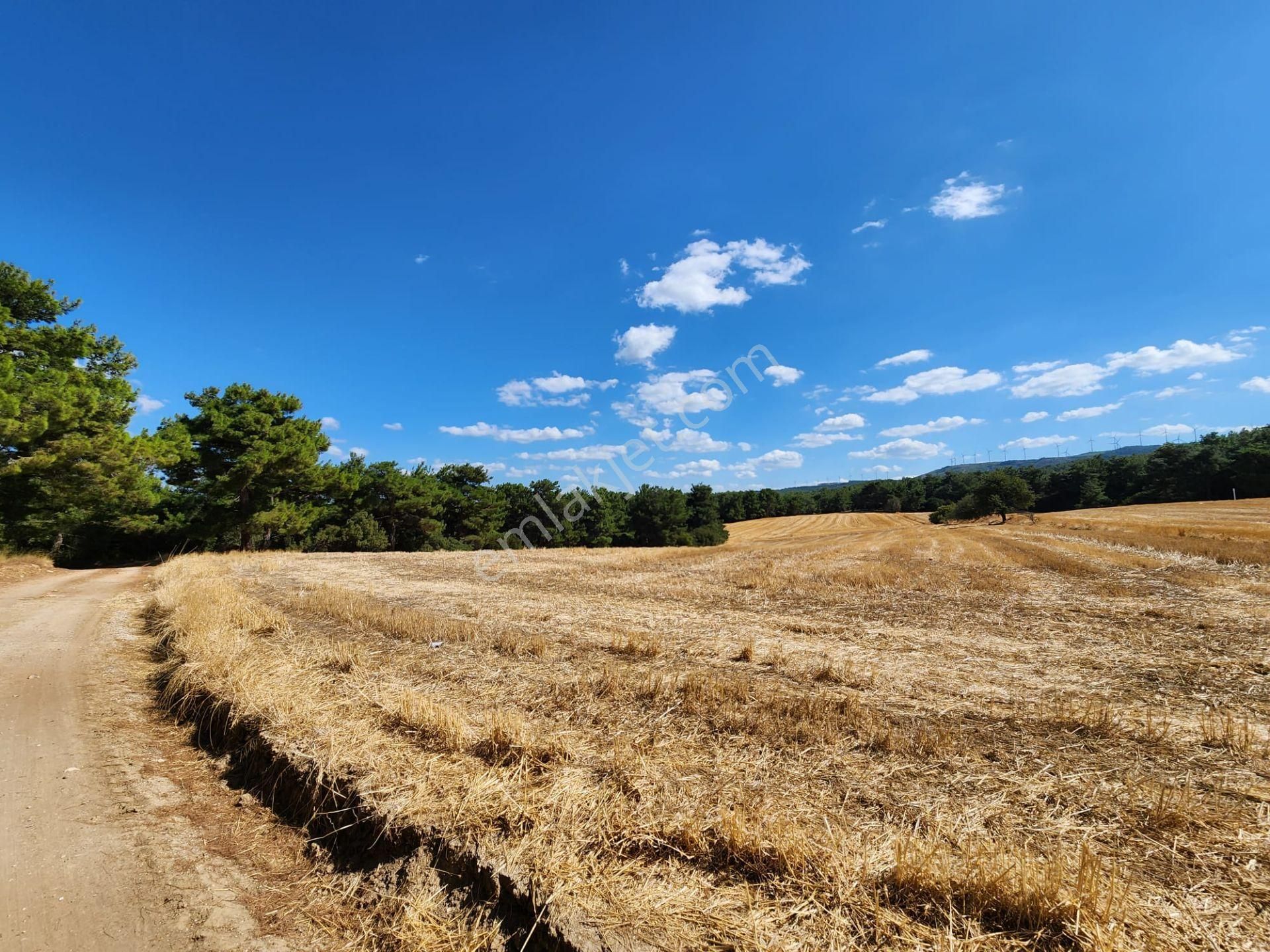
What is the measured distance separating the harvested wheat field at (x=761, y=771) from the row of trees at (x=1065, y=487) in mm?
74849

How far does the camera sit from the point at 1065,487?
96.1 m

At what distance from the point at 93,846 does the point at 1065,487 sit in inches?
4954

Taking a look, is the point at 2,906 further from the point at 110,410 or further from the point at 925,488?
the point at 925,488

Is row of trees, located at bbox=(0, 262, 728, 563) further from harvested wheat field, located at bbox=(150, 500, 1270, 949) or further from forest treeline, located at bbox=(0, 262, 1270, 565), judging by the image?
harvested wheat field, located at bbox=(150, 500, 1270, 949)

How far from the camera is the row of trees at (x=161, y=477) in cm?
2094

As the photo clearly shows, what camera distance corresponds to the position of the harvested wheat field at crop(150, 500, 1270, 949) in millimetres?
2568

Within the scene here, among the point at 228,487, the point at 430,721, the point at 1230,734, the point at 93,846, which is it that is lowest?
the point at 1230,734

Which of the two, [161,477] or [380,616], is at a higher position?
[161,477]

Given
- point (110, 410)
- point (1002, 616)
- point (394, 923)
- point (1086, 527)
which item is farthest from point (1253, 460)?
point (110, 410)

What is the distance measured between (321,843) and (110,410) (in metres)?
29.9

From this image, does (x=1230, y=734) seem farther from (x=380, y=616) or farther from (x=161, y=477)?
(x=161, y=477)

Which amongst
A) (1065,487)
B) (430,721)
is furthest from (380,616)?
(1065,487)

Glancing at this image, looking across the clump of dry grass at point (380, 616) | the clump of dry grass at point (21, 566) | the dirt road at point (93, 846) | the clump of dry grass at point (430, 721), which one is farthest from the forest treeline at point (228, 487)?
the clump of dry grass at point (430, 721)

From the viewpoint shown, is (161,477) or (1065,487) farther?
(1065,487)
